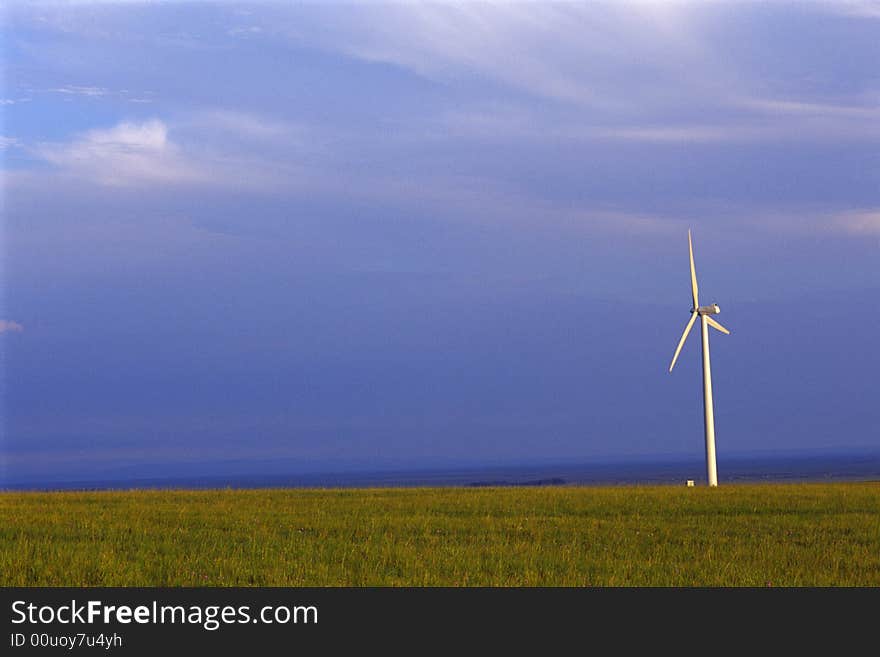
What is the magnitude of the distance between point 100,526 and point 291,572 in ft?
28.6

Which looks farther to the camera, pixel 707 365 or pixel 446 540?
pixel 707 365

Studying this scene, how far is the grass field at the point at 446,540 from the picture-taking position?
16.9 m

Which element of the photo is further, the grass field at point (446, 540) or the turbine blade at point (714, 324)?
the turbine blade at point (714, 324)

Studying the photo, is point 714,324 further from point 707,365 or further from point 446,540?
point 446,540

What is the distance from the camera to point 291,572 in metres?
17.2

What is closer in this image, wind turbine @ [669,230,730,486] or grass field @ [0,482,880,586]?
grass field @ [0,482,880,586]

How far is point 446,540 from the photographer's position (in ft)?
71.8

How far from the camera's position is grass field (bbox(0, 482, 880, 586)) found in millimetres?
16938

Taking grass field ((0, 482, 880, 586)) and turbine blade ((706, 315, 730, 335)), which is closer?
grass field ((0, 482, 880, 586))

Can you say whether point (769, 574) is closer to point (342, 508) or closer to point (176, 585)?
point (176, 585)

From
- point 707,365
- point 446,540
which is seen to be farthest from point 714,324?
point 446,540
